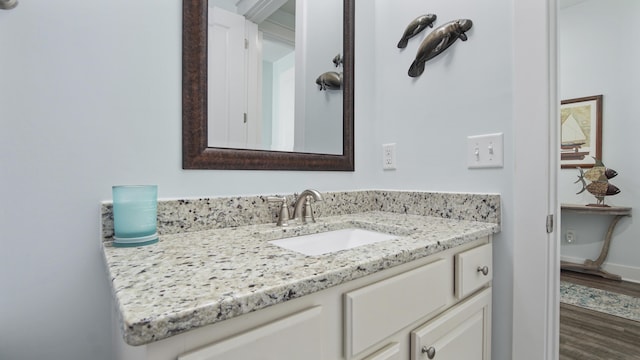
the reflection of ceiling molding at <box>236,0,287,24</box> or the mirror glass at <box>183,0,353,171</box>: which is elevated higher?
the reflection of ceiling molding at <box>236,0,287,24</box>

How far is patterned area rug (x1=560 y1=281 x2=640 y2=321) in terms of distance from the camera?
1932 millimetres

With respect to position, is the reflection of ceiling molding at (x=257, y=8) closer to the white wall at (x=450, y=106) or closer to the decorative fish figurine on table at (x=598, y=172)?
the white wall at (x=450, y=106)

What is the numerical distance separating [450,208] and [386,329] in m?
0.62

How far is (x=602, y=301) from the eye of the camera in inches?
82.7

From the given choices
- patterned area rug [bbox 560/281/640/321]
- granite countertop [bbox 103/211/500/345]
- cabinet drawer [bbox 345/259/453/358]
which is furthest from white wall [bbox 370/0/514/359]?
patterned area rug [bbox 560/281/640/321]

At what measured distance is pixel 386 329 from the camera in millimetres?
597

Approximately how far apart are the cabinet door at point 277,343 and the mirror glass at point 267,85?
582 mm

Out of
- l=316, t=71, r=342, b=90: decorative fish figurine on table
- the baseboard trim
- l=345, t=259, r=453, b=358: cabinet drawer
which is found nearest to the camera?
l=345, t=259, r=453, b=358: cabinet drawer

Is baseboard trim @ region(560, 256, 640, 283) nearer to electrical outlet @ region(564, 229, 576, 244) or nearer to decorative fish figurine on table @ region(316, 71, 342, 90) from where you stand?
electrical outlet @ region(564, 229, 576, 244)

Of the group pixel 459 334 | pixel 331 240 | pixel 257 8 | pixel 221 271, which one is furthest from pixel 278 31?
pixel 459 334

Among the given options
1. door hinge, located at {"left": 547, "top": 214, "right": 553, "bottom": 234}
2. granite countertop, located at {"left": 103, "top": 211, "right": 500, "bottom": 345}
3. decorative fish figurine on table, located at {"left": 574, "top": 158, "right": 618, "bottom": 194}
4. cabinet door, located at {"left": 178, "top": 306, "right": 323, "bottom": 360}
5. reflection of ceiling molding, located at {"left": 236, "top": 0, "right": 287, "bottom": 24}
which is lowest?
cabinet door, located at {"left": 178, "top": 306, "right": 323, "bottom": 360}

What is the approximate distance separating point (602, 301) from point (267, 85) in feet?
8.90

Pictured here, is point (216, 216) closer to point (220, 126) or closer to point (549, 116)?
point (220, 126)

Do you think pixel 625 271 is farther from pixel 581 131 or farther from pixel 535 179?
pixel 535 179
